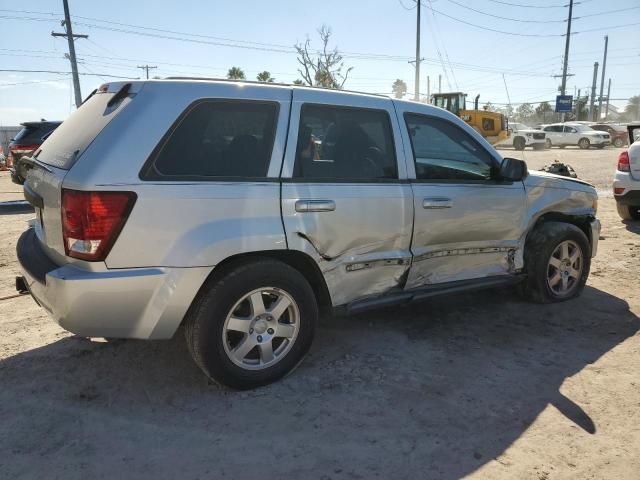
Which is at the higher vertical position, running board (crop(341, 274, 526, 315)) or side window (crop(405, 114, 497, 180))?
side window (crop(405, 114, 497, 180))

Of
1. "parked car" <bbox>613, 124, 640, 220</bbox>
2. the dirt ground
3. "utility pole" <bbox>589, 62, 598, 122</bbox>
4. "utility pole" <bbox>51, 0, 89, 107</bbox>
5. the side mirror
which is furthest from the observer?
"utility pole" <bbox>589, 62, 598, 122</bbox>

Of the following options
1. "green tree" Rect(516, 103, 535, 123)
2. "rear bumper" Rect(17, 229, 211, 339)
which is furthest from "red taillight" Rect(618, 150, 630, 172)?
"green tree" Rect(516, 103, 535, 123)

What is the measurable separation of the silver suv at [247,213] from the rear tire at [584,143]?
32.0m

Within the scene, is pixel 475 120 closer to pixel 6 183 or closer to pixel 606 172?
pixel 606 172

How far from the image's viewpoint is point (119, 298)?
2.71 m

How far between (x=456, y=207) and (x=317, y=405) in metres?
1.82

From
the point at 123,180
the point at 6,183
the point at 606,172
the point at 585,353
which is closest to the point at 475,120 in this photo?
the point at 606,172

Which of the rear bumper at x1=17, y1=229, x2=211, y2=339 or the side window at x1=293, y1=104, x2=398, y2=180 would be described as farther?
the side window at x1=293, y1=104, x2=398, y2=180

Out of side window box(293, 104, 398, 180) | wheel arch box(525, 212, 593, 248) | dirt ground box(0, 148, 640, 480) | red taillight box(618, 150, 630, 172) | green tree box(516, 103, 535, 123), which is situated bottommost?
dirt ground box(0, 148, 640, 480)

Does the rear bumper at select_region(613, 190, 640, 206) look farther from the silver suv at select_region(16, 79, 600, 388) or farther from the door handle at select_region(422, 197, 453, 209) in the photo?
the door handle at select_region(422, 197, 453, 209)

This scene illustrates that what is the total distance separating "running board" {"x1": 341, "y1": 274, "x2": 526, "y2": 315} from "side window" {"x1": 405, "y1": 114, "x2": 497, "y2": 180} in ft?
2.75

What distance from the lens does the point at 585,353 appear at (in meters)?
3.78

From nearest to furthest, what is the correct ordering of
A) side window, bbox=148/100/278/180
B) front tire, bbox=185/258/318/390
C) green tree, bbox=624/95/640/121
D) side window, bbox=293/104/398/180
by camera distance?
side window, bbox=148/100/278/180
front tire, bbox=185/258/318/390
side window, bbox=293/104/398/180
green tree, bbox=624/95/640/121

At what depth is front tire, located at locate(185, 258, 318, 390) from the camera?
2.95 metres
